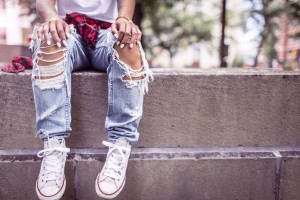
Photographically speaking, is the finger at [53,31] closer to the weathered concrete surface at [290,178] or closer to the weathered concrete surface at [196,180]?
the weathered concrete surface at [196,180]

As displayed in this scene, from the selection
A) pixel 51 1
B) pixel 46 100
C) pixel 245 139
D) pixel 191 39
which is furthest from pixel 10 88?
pixel 191 39

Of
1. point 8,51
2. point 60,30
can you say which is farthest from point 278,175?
point 8,51

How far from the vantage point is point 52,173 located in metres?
1.63

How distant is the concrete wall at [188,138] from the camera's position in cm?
202

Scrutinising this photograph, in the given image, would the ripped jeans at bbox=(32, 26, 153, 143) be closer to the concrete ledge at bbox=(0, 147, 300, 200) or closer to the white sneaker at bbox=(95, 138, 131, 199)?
the white sneaker at bbox=(95, 138, 131, 199)

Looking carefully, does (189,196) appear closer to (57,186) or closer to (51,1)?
(57,186)

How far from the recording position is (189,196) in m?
2.08

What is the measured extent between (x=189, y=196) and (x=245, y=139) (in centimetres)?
56

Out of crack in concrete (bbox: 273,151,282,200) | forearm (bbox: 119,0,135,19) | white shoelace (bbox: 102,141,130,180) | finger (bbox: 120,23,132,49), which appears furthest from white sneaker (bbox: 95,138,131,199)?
crack in concrete (bbox: 273,151,282,200)

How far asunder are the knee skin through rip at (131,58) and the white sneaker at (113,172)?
38 cm

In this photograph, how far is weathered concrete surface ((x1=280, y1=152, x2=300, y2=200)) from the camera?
209 cm

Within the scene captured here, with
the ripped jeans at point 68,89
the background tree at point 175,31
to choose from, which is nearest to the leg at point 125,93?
the ripped jeans at point 68,89

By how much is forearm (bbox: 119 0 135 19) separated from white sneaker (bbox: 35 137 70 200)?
0.86 m

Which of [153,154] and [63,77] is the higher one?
[63,77]
